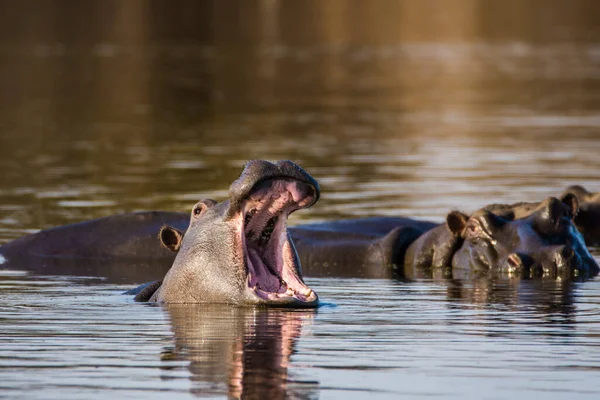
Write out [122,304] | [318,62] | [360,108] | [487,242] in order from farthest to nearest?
1. [318,62]
2. [360,108]
3. [487,242]
4. [122,304]

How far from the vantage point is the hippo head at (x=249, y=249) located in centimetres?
966

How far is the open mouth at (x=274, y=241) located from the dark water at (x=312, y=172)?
17 centimetres

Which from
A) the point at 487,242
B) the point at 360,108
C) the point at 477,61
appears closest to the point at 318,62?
the point at 477,61

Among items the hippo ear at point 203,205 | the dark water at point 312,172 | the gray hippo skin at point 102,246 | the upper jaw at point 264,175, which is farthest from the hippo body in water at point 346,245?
the upper jaw at point 264,175

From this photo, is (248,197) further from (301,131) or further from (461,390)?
(301,131)

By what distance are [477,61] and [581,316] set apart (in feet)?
156

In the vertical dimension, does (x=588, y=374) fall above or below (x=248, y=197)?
below

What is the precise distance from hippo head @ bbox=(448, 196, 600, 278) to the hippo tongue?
3.13 metres

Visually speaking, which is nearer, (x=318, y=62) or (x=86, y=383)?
(x=86, y=383)

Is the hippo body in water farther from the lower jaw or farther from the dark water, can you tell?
the lower jaw

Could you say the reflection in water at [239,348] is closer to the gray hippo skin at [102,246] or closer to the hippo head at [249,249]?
the hippo head at [249,249]

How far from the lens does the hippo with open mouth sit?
966 centimetres

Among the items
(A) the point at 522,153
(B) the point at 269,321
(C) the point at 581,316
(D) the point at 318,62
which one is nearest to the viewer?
(B) the point at 269,321

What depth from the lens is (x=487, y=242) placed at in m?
13.0
